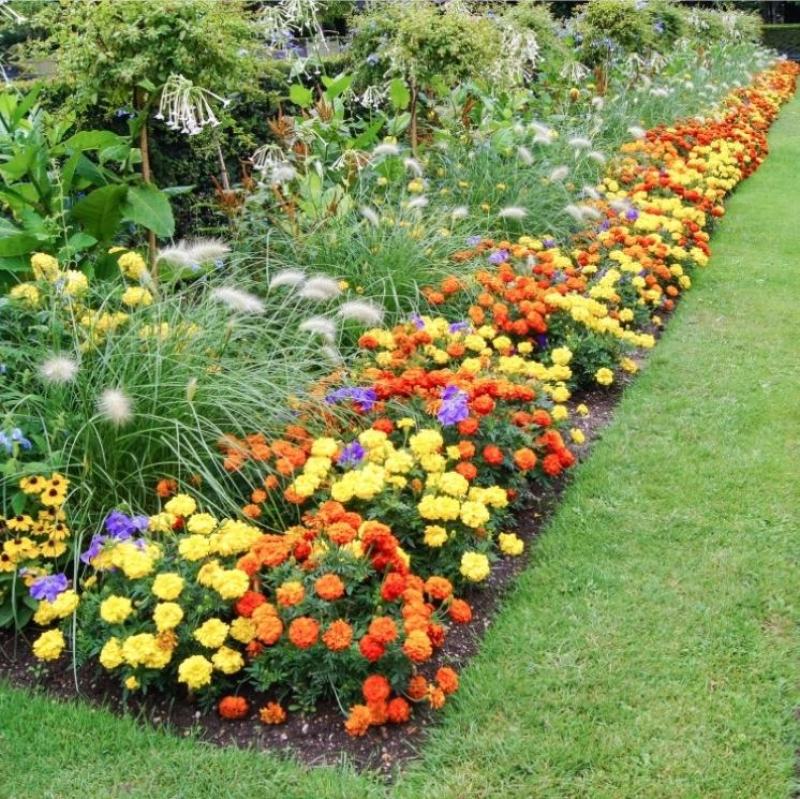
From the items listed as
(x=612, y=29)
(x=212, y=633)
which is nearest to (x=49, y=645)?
(x=212, y=633)

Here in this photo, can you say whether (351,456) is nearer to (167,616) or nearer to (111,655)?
(167,616)

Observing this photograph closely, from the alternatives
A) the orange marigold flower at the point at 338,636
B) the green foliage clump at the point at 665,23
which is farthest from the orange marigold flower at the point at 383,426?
the green foliage clump at the point at 665,23

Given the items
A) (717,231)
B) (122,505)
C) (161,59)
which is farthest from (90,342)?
(717,231)

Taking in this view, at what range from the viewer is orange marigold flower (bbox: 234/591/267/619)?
2.43 m

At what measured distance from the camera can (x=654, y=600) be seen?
117 inches

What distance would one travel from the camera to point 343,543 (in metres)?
2.59

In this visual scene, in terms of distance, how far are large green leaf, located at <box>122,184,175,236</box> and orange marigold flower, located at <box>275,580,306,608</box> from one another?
1.98 meters

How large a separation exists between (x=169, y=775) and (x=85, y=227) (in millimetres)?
2395

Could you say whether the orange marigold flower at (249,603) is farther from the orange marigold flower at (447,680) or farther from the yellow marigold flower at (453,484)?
the yellow marigold flower at (453,484)

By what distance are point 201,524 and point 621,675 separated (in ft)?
4.33

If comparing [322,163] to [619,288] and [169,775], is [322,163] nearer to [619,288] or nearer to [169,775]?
[619,288]

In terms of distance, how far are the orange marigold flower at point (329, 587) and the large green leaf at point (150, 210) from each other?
2016mm

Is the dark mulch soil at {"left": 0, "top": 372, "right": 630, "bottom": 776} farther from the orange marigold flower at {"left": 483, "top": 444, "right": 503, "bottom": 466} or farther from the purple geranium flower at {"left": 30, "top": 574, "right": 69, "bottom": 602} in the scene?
the orange marigold flower at {"left": 483, "top": 444, "right": 503, "bottom": 466}

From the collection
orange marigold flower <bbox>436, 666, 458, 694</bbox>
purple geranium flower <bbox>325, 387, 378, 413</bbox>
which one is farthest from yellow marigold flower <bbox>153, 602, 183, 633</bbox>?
purple geranium flower <bbox>325, 387, 378, 413</bbox>
